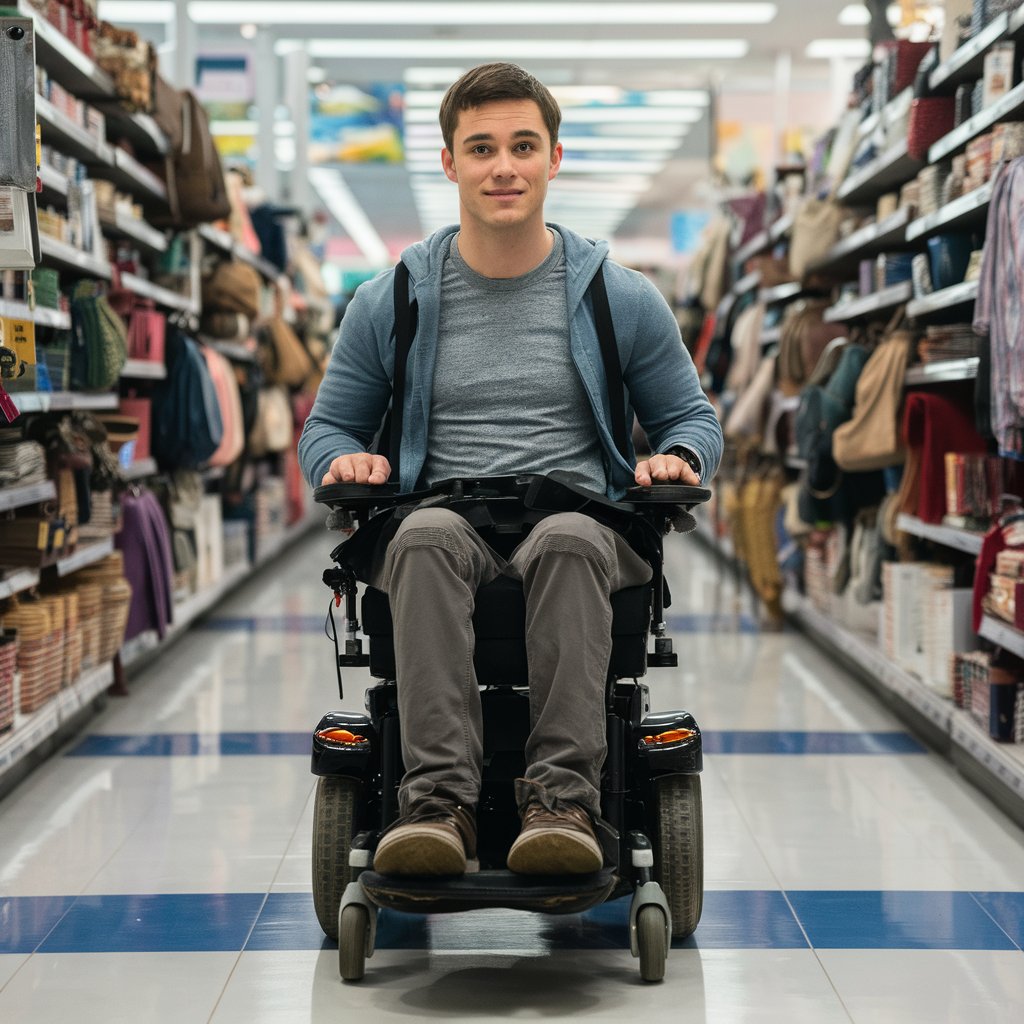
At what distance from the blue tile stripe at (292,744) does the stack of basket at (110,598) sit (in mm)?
357

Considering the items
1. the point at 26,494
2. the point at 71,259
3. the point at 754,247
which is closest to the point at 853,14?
the point at 754,247

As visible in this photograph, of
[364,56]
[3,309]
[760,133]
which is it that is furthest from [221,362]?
[760,133]

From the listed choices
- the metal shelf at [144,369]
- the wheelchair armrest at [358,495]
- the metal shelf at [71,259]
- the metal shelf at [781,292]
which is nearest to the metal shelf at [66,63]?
the metal shelf at [71,259]

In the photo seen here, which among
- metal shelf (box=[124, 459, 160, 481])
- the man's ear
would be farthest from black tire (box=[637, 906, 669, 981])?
metal shelf (box=[124, 459, 160, 481])

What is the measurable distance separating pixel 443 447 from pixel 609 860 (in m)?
0.80

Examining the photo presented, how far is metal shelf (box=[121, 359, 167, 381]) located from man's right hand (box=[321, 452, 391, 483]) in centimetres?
265

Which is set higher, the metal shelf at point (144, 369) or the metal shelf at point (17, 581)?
the metal shelf at point (144, 369)

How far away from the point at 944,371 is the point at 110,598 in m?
2.72

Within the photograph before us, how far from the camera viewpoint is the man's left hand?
8.48ft

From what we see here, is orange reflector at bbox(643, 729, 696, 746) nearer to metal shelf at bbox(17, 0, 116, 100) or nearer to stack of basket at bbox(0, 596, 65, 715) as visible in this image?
stack of basket at bbox(0, 596, 65, 715)

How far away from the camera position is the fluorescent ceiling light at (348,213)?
1788 cm

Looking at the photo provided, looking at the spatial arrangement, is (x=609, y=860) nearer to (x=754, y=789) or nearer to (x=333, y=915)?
(x=333, y=915)

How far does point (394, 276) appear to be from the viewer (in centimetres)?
283

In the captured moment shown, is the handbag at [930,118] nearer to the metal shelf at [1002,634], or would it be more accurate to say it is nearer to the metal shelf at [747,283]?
the metal shelf at [1002,634]
